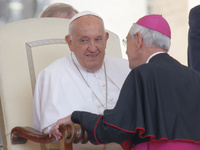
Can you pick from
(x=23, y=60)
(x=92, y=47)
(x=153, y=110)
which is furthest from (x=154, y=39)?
(x=23, y=60)

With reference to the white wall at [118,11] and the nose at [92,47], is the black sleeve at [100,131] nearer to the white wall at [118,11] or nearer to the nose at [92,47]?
the nose at [92,47]

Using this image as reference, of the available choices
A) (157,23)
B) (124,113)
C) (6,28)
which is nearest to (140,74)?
(124,113)

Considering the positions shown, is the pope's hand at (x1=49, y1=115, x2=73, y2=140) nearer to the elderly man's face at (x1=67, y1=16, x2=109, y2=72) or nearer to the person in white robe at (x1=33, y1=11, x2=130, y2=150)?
the person in white robe at (x1=33, y1=11, x2=130, y2=150)

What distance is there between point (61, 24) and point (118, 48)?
66cm

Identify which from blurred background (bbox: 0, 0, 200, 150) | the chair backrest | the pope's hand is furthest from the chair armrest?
blurred background (bbox: 0, 0, 200, 150)

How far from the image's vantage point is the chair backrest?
3.61 metres

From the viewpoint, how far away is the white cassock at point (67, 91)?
334 centimetres

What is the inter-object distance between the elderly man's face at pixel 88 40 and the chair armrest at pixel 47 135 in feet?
2.55

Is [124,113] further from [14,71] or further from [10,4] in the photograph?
[10,4]

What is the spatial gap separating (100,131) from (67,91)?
0.90 meters

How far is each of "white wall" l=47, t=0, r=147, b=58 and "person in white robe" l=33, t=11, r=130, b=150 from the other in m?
3.13

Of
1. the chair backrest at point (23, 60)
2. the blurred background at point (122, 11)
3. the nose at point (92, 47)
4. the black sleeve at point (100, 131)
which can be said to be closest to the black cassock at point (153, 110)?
the black sleeve at point (100, 131)

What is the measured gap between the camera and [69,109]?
3352 mm

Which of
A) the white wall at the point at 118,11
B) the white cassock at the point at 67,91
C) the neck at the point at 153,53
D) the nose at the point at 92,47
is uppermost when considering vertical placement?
the white wall at the point at 118,11
